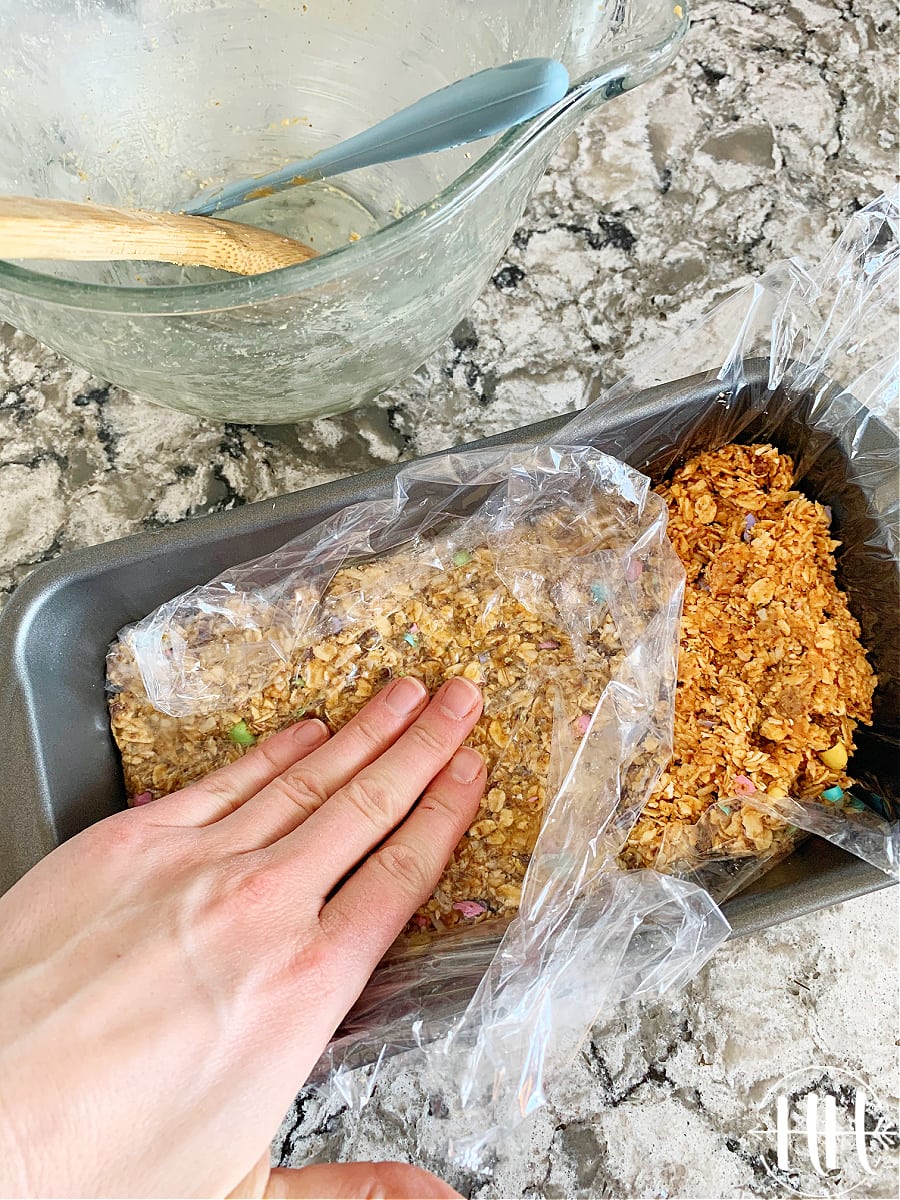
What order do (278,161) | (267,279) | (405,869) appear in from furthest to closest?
1. (278,161)
2. (405,869)
3. (267,279)

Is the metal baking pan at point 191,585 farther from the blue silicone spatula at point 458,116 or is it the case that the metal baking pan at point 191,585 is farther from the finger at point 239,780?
the blue silicone spatula at point 458,116

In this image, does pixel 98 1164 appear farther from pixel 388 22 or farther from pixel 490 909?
pixel 388 22

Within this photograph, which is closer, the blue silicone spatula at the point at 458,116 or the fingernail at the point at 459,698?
the blue silicone spatula at the point at 458,116

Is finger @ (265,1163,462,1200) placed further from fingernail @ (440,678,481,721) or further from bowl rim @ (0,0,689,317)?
bowl rim @ (0,0,689,317)

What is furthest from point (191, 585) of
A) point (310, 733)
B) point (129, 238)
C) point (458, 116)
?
point (458, 116)

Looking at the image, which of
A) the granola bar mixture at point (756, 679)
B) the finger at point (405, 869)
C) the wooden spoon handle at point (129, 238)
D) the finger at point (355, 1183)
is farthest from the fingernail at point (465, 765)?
the wooden spoon handle at point (129, 238)

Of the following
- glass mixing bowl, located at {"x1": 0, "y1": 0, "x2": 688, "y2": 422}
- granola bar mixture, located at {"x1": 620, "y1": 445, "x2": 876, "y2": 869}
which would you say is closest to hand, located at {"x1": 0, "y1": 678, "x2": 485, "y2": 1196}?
granola bar mixture, located at {"x1": 620, "y1": 445, "x2": 876, "y2": 869}

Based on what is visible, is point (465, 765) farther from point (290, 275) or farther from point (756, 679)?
point (290, 275)
